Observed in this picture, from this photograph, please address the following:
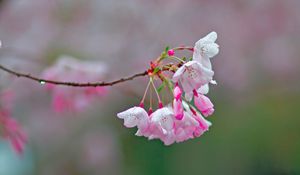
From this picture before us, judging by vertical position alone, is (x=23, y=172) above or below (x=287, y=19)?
below

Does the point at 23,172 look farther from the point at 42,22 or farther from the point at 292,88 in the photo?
Answer: the point at 292,88

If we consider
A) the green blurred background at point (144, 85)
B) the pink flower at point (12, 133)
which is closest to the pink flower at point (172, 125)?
the pink flower at point (12, 133)

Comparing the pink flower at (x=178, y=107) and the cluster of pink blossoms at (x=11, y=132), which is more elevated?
the cluster of pink blossoms at (x=11, y=132)

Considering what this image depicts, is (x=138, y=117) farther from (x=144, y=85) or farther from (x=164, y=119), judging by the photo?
(x=144, y=85)

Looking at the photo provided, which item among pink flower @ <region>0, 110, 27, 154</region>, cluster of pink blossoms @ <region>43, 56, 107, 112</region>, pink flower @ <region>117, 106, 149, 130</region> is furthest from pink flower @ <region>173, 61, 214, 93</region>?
cluster of pink blossoms @ <region>43, 56, 107, 112</region>

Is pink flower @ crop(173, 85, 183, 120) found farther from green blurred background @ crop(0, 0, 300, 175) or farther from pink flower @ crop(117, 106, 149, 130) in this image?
green blurred background @ crop(0, 0, 300, 175)

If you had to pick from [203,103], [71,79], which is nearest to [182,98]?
[203,103]

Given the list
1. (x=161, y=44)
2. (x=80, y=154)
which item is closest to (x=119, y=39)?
(x=161, y=44)

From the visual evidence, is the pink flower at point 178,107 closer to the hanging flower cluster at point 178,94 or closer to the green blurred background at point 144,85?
the hanging flower cluster at point 178,94
